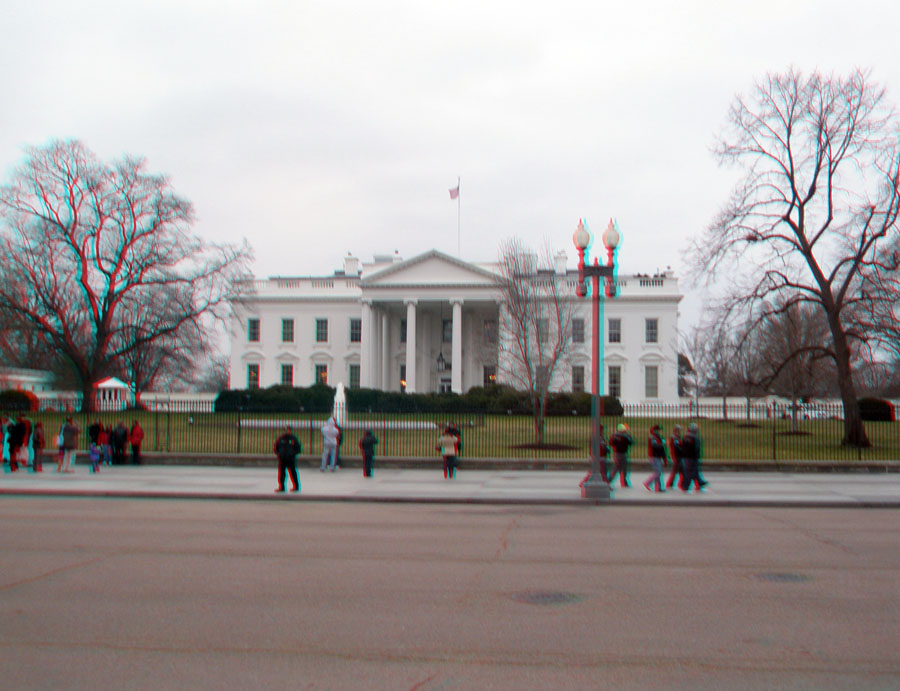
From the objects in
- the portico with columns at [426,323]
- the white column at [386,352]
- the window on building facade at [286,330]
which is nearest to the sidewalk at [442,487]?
the portico with columns at [426,323]

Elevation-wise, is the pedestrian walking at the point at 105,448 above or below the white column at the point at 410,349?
below

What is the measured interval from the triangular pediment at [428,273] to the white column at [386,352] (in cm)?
425

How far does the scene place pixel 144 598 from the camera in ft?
26.9

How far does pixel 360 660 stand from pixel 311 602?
2.02 meters

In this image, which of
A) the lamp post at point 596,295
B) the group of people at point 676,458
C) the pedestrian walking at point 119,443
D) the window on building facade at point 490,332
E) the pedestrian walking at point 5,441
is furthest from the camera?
Result: the window on building facade at point 490,332

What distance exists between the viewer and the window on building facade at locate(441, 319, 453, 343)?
73500 mm

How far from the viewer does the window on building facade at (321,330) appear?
7338 centimetres

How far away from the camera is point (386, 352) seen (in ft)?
237

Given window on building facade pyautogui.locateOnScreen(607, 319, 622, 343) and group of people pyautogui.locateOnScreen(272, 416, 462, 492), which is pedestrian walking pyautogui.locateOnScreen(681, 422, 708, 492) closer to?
group of people pyautogui.locateOnScreen(272, 416, 462, 492)

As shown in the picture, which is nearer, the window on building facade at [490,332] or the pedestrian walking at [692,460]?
the pedestrian walking at [692,460]

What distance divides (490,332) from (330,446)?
36736mm

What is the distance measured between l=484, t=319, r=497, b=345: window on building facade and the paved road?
1551 inches

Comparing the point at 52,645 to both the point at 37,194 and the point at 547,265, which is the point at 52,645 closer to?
the point at 547,265

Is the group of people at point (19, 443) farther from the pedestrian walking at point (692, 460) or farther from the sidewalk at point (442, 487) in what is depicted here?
the pedestrian walking at point (692, 460)
